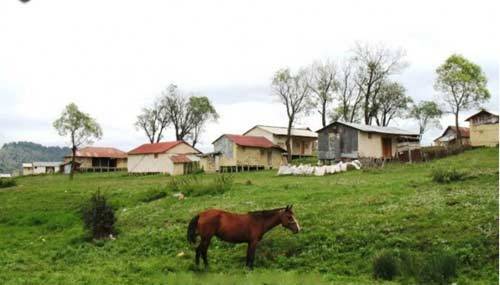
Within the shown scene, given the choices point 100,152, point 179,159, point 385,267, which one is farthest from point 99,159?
point 385,267

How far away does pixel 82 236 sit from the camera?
19750mm

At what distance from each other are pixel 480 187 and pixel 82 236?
1641 centimetres

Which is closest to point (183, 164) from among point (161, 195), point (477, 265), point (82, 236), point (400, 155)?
point (400, 155)

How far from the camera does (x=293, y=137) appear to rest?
78688 millimetres

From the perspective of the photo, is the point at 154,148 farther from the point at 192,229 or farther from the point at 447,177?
the point at 192,229

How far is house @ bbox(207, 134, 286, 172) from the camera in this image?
214ft

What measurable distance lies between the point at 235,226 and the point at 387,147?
47.7 meters

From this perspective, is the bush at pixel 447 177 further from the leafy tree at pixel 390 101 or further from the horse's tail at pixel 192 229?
the leafy tree at pixel 390 101

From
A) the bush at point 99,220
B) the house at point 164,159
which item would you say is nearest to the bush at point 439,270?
the bush at point 99,220

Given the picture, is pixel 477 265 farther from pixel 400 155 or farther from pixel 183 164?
pixel 183 164

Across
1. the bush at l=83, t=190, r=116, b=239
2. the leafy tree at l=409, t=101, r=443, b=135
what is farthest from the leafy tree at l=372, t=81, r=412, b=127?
the bush at l=83, t=190, r=116, b=239

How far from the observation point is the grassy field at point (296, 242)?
1284cm

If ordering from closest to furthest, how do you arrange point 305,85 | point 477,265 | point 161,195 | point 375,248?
point 477,265
point 375,248
point 161,195
point 305,85

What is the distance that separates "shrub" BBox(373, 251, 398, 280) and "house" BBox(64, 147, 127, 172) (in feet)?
273
